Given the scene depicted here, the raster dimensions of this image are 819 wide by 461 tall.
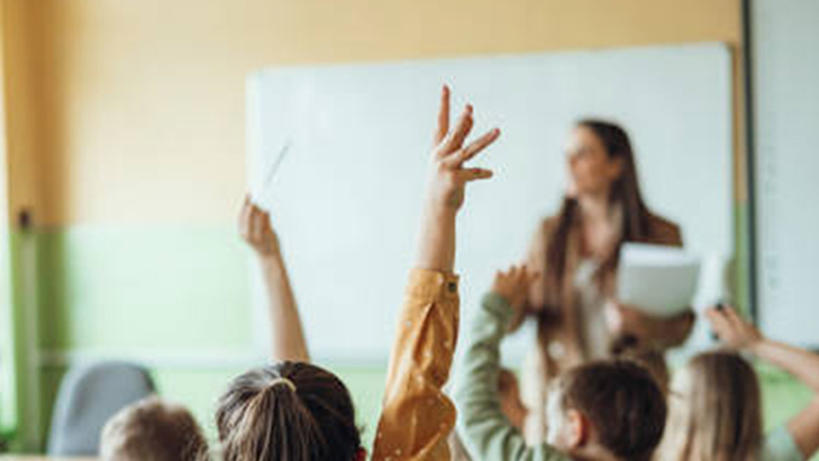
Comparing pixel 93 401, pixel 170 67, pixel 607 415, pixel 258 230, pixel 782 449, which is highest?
pixel 170 67

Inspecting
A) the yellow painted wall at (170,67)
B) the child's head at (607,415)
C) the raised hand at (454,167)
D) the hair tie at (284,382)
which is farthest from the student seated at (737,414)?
the yellow painted wall at (170,67)

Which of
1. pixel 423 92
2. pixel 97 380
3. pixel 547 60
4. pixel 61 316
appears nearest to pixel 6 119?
pixel 61 316

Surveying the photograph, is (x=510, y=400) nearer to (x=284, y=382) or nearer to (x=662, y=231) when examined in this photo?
(x=284, y=382)

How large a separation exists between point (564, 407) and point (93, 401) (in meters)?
2.09

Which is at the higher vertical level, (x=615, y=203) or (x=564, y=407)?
(x=615, y=203)

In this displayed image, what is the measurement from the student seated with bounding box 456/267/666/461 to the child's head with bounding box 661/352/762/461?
0.27 m

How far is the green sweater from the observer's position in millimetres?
1568

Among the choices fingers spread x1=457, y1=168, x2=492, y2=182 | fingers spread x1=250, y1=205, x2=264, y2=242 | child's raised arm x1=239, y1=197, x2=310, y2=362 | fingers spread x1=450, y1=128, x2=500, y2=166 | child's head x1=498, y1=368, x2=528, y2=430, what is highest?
fingers spread x1=450, y1=128, x2=500, y2=166

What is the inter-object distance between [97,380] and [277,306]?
5.79ft

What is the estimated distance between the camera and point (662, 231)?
323 centimetres

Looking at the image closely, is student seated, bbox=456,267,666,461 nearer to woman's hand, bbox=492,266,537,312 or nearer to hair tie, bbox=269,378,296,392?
woman's hand, bbox=492,266,537,312

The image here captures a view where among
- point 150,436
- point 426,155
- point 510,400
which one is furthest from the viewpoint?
point 426,155

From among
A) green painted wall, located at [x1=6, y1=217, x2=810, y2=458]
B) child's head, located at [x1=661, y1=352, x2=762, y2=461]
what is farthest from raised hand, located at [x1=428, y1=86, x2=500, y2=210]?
green painted wall, located at [x1=6, y1=217, x2=810, y2=458]

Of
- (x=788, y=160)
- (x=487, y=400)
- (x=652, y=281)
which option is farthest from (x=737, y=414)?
(x=788, y=160)
